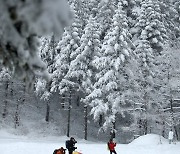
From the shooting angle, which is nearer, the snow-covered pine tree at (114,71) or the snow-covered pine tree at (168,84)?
the snow-covered pine tree at (168,84)

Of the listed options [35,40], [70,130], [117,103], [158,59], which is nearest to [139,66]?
[158,59]

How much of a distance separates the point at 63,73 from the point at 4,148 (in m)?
15.1

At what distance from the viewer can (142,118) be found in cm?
3092

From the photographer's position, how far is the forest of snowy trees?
3066 cm

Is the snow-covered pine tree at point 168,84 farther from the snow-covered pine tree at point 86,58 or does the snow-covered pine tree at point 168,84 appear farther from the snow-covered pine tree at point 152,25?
the snow-covered pine tree at point 86,58

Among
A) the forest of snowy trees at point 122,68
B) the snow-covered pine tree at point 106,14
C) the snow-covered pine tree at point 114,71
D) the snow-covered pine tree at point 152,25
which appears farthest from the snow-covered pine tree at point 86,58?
the snow-covered pine tree at point 106,14

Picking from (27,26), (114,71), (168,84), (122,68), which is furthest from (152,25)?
(27,26)

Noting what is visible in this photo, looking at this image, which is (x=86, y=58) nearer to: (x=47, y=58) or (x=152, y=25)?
(x=47, y=58)

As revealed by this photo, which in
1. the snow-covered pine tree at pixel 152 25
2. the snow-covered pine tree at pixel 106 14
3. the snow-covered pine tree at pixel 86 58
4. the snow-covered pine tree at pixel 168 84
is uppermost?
the snow-covered pine tree at pixel 106 14

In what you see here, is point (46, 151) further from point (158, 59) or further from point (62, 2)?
point (62, 2)

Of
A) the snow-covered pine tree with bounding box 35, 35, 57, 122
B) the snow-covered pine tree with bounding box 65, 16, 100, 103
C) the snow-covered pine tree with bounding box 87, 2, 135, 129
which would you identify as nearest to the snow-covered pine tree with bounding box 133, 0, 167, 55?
the snow-covered pine tree with bounding box 87, 2, 135, 129

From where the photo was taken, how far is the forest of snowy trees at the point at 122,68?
101ft

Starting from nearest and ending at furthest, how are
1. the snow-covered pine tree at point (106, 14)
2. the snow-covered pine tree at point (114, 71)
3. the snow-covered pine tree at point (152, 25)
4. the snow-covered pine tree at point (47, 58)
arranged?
the snow-covered pine tree at point (114, 71), the snow-covered pine tree at point (152, 25), the snow-covered pine tree at point (47, 58), the snow-covered pine tree at point (106, 14)

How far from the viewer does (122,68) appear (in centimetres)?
3225
